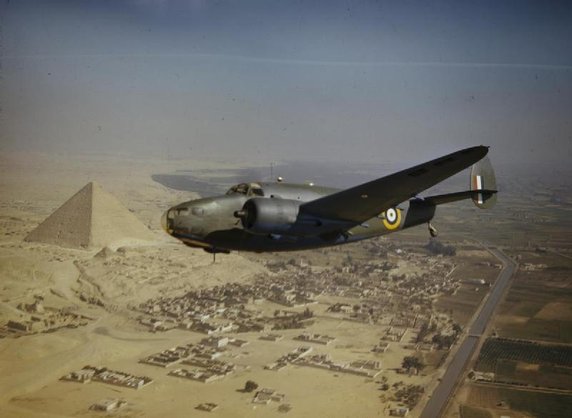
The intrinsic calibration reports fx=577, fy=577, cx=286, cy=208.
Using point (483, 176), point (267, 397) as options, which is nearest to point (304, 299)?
point (267, 397)

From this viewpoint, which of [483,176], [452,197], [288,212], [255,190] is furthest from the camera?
[483,176]

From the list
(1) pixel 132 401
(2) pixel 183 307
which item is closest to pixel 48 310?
(2) pixel 183 307

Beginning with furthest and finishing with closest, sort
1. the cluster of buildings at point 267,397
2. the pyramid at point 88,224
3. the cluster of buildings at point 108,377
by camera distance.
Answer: the pyramid at point 88,224, the cluster of buildings at point 108,377, the cluster of buildings at point 267,397

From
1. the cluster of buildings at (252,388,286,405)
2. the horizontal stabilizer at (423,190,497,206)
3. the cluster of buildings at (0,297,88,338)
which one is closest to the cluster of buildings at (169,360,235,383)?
the cluster of buildings at (252,388,286,405)

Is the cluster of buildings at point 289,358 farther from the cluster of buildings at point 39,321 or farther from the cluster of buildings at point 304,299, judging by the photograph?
the cluster of buildings at point 39,321

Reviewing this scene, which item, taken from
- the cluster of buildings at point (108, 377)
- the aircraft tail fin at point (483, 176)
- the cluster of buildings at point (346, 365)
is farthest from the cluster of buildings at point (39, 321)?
the aircraft tail fin at point (483, 176)

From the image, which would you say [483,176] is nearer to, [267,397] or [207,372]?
[267,397]
